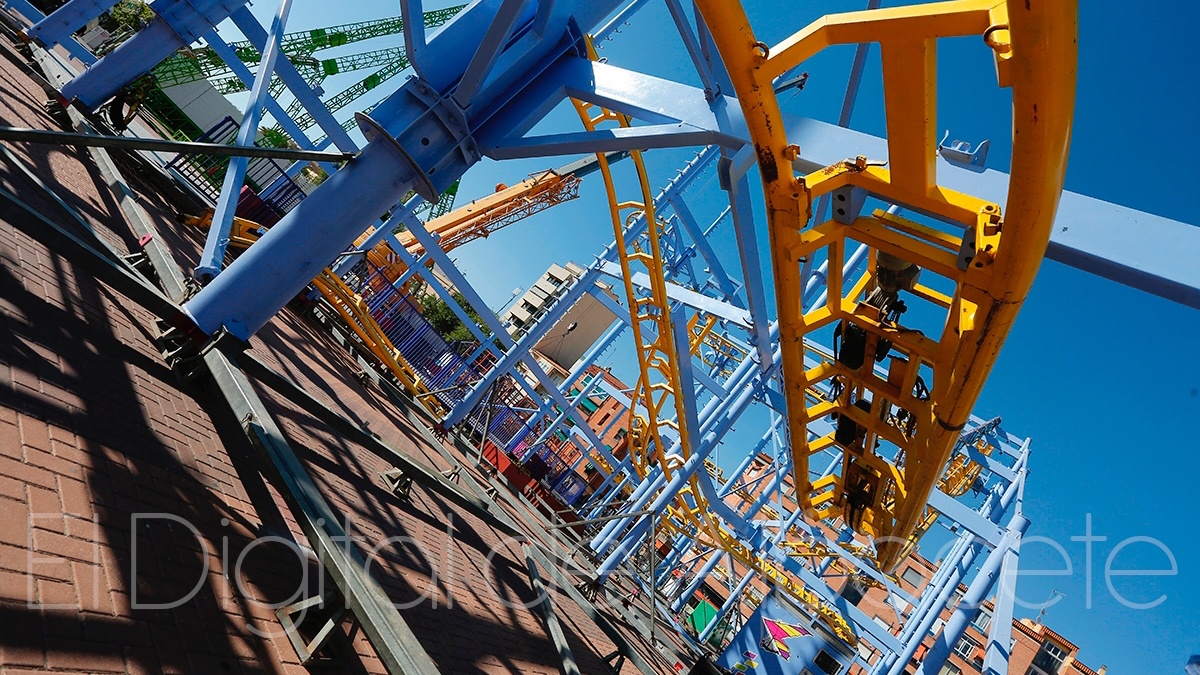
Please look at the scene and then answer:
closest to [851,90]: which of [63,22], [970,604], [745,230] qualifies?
[745,230]

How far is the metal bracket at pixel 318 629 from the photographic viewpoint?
2590 mm

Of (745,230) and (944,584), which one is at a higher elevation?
(944,584)

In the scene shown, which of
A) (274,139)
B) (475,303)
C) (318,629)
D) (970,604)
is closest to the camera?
(318,629)

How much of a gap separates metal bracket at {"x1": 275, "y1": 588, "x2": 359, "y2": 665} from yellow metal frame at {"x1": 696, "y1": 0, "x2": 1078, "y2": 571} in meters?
2.87

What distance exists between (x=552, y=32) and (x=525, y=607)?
476 cm

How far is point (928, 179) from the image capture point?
288 centimetres

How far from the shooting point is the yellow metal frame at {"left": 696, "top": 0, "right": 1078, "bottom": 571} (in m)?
2.03

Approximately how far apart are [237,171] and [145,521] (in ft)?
11.2

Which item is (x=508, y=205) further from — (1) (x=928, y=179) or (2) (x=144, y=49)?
(1) (x=928, y=179)

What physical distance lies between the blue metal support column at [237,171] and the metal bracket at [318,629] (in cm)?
278

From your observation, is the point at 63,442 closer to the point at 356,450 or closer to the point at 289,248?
the point at 289,248

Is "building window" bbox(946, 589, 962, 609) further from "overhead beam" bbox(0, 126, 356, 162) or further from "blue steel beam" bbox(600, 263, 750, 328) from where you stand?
"overhead beam" bbox(0, 126, 356, 162)

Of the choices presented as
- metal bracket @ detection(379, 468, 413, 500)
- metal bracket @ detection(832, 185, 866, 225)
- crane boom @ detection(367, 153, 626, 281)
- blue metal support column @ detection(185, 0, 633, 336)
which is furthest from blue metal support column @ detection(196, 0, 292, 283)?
crane boom @ detection(367, 153, 626, 281)

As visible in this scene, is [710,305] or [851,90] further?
[710,305]
